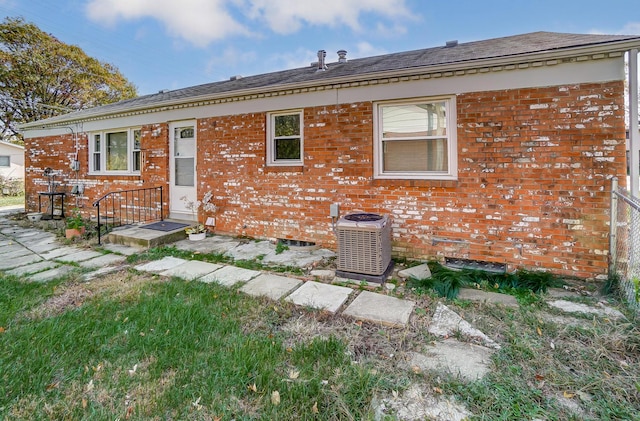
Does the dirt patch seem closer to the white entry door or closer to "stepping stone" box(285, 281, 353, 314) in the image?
"stepping stone" box(285, 281, 353, 314)

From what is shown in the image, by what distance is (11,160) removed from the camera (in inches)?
796

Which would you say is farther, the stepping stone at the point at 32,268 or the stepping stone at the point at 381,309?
the stepping stone at the point at 32,268

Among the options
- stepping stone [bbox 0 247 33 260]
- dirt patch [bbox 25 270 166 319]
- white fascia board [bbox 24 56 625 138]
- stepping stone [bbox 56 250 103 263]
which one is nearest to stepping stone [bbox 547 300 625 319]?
white fascia board [bbox 24 56 625 138]

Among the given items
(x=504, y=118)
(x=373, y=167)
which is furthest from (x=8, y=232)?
(x=504, y=118)

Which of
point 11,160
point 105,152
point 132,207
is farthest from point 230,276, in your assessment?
point 11,160

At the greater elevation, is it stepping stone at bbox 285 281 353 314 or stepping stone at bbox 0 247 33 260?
stepping stone at bbox 0 247 33 260

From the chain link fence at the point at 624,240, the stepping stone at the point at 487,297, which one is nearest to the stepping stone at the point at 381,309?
the stepping stone at the point at 487,297

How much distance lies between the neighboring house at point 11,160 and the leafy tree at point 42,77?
10.4ft

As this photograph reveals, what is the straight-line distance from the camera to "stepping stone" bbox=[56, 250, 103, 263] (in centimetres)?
530

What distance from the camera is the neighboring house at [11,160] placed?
1964cm

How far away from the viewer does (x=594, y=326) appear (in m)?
2.90

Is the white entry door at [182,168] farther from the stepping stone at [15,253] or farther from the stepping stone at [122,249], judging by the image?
the stepping stone at [15,253]

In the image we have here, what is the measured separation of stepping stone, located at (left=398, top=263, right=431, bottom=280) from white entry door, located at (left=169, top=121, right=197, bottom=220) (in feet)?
17.0

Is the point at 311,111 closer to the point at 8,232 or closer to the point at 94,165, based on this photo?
the point at 94,165
